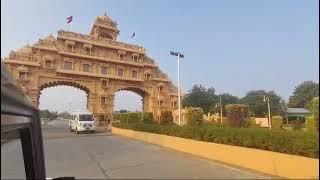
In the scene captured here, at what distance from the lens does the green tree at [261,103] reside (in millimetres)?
67125

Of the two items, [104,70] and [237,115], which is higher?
[104,70]

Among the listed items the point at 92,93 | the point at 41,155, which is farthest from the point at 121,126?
the point at 41,155

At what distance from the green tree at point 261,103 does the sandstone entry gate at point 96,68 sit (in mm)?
20706

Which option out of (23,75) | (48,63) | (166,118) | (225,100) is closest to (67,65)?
(48,63)

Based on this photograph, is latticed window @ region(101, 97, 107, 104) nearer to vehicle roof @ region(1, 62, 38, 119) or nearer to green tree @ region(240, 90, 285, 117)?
green tree @ region(240, 90, 285, 117)

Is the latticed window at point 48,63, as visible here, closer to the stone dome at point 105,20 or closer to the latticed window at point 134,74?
the stone dome at point 105,20

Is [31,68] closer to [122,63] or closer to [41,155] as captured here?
[122,63]

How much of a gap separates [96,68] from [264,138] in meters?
42.3

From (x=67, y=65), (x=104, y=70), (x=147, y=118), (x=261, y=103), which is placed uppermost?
(x=67, y=65)

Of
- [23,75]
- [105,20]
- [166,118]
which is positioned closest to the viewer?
[166,118]

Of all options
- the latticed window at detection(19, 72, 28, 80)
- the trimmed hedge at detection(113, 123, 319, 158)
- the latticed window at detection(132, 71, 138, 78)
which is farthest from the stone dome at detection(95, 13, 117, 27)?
the trimmed hedge at detection(113, 123, 319, 158)

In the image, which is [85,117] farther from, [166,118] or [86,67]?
[86,67]

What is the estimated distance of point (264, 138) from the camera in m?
11.4

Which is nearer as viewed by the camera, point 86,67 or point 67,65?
point 67,65
